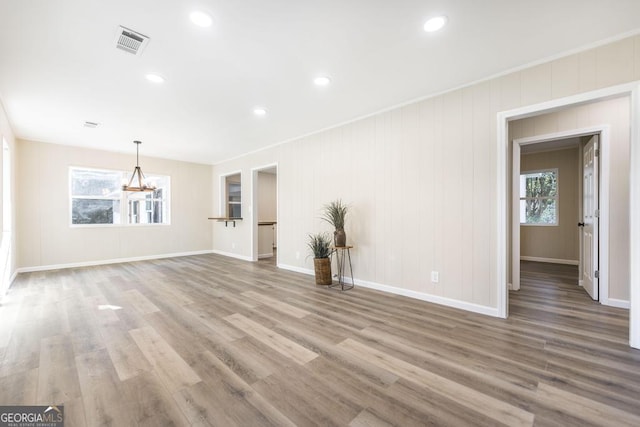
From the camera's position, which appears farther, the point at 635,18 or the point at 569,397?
the point at 635,18

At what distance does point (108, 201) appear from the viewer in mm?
6191

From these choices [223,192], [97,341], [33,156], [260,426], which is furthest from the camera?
[223,192]

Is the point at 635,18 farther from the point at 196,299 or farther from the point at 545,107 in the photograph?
the point at 196,299

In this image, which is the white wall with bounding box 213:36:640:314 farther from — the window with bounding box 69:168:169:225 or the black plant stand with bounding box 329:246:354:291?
the window with bounding box 69:168:169:225

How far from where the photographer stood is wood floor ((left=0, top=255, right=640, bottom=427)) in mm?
1499

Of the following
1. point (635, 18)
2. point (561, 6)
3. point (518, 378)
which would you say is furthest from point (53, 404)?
point (635, 18)

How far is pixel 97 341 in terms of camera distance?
2352 millimetres

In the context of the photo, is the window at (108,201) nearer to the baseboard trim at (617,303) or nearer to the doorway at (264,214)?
the doorway at (264,214)

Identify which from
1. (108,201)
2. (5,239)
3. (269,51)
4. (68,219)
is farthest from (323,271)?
(68,219)

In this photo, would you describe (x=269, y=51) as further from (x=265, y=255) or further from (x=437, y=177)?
(x=265, y=255)

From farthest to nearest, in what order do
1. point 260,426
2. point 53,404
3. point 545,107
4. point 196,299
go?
point 196,299
point 545,107
point 53,404
point 260,426

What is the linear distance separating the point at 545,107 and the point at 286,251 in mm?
4467

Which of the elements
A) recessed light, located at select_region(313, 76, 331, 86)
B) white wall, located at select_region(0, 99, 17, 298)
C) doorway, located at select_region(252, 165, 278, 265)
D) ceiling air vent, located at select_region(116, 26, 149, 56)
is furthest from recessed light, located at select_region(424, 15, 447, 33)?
white wall, located at select_region(0, 99, 17, 298)

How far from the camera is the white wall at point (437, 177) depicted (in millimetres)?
2561
